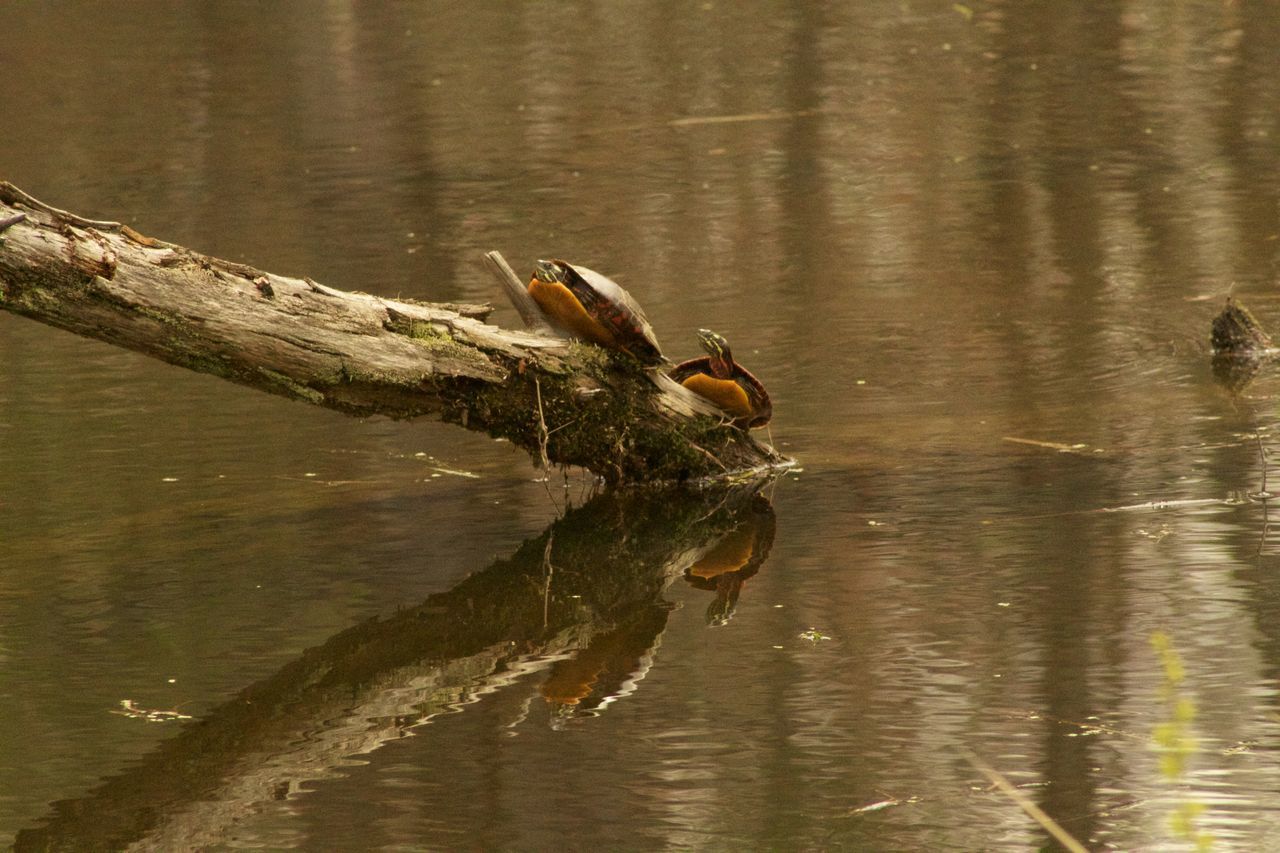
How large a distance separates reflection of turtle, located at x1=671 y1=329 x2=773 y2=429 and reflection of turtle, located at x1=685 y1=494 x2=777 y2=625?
0.40 meters

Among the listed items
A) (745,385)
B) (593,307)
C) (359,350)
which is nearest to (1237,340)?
(745,385)

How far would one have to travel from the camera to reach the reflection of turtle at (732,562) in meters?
4.71

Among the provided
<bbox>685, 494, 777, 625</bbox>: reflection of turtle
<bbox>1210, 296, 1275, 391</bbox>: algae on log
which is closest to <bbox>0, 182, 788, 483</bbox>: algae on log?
<bbox>685, 494, 777, 625</bbox>: reflection of turtle

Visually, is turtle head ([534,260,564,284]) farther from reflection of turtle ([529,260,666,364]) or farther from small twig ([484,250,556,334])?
small twig ([484,250,556,334])

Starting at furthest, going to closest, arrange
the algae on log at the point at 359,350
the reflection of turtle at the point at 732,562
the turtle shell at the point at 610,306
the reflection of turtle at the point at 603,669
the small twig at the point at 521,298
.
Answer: the small twig at the point at 521,298 < the turtle shell at the point at 610,306 < the algae on log at the point at 359,350 < the reflection of turtle at the point at 732,562 < the reflection of turtle at the point at 603,669

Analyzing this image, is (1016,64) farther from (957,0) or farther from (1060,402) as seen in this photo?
(1060,402)

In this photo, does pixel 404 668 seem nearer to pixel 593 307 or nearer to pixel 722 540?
pixel 722 540

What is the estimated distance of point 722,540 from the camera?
5.23 meters

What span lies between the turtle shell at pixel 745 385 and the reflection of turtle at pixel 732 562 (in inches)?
15.7

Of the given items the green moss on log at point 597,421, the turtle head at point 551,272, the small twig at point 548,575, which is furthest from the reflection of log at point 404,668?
the turtle head at point 551,272

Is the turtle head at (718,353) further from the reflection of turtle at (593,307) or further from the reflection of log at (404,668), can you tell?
the reflection of log at (404,668)

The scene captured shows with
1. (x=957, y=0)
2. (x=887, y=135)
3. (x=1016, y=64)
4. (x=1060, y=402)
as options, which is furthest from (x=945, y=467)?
(x=957, y=0)

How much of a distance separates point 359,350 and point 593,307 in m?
0.71

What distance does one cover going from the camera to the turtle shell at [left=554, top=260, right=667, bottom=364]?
5.38 meters
